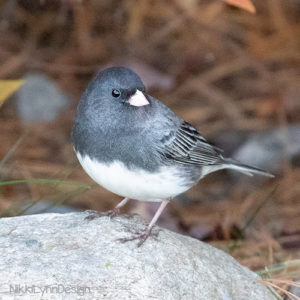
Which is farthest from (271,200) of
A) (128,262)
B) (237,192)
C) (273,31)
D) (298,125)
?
(128,262)

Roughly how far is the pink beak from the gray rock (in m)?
1.93

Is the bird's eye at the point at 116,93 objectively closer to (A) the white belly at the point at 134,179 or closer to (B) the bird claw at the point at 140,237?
(A) the white belly at the point at 134,179

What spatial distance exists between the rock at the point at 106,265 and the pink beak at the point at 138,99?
49 cm

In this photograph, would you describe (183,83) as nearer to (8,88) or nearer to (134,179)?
(8,88)

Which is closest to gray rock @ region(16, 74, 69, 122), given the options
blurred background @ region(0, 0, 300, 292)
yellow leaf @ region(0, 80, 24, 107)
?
blurred background @ region(0, 0, 300, 292)

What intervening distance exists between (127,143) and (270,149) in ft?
6.32

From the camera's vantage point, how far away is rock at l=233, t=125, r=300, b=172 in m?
3.92

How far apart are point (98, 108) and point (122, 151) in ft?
0.72

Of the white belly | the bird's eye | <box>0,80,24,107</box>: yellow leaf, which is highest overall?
the bird's eye

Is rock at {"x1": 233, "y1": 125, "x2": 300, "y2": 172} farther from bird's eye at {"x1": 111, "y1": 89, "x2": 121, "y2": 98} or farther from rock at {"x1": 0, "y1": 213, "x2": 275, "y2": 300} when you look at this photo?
bird's eye at {"x1": 111, "y1": 89, "x2": 121, "y2": 98}

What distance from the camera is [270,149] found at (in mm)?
3984

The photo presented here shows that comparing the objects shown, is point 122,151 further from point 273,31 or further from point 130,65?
point 273,31

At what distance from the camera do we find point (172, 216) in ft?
11.8

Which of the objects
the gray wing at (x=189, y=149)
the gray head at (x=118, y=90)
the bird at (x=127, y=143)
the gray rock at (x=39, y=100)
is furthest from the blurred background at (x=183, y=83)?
the gray head at (x=118, y=90)
